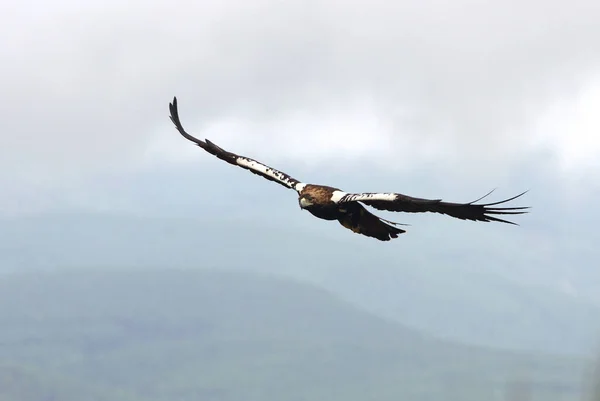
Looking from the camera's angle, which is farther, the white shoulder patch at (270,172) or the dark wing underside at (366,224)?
the white shoulder patch at (270,172)

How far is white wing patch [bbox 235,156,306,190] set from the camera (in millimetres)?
30188

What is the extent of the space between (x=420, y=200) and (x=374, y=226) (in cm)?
510

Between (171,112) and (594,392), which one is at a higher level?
(171,112)

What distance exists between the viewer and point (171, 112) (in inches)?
1395

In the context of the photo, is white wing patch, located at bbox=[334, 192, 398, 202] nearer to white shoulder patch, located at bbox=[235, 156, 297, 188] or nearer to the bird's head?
the bird's head

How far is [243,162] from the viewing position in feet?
106

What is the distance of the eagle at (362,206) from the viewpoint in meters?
23.8

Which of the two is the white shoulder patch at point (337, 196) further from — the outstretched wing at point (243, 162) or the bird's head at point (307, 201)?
the outstretched wing at point (243, 162)

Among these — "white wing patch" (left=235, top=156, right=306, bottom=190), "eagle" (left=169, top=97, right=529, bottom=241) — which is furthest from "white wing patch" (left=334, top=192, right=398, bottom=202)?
"white wing patch" (left=235, top=156, right=306, bottom=190)

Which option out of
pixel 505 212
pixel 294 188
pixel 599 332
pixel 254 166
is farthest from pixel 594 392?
pixel 254 166

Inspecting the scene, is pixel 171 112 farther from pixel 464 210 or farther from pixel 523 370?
pixel 523 370

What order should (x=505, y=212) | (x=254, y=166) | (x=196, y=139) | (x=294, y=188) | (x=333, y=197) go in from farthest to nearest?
(x=196, y=139)
(x=254, y=166)
(x=294, y=188)
(x=333, y=197)
(x=505, y=212)

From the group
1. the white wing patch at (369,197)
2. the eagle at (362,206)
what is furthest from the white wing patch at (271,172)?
the white wing patch at (369,197)

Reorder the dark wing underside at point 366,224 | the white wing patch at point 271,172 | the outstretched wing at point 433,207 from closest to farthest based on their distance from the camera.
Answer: the outstretched wing at point 433,207, the dark wing underside at point 366,224, the white wing patch at point 271,172
